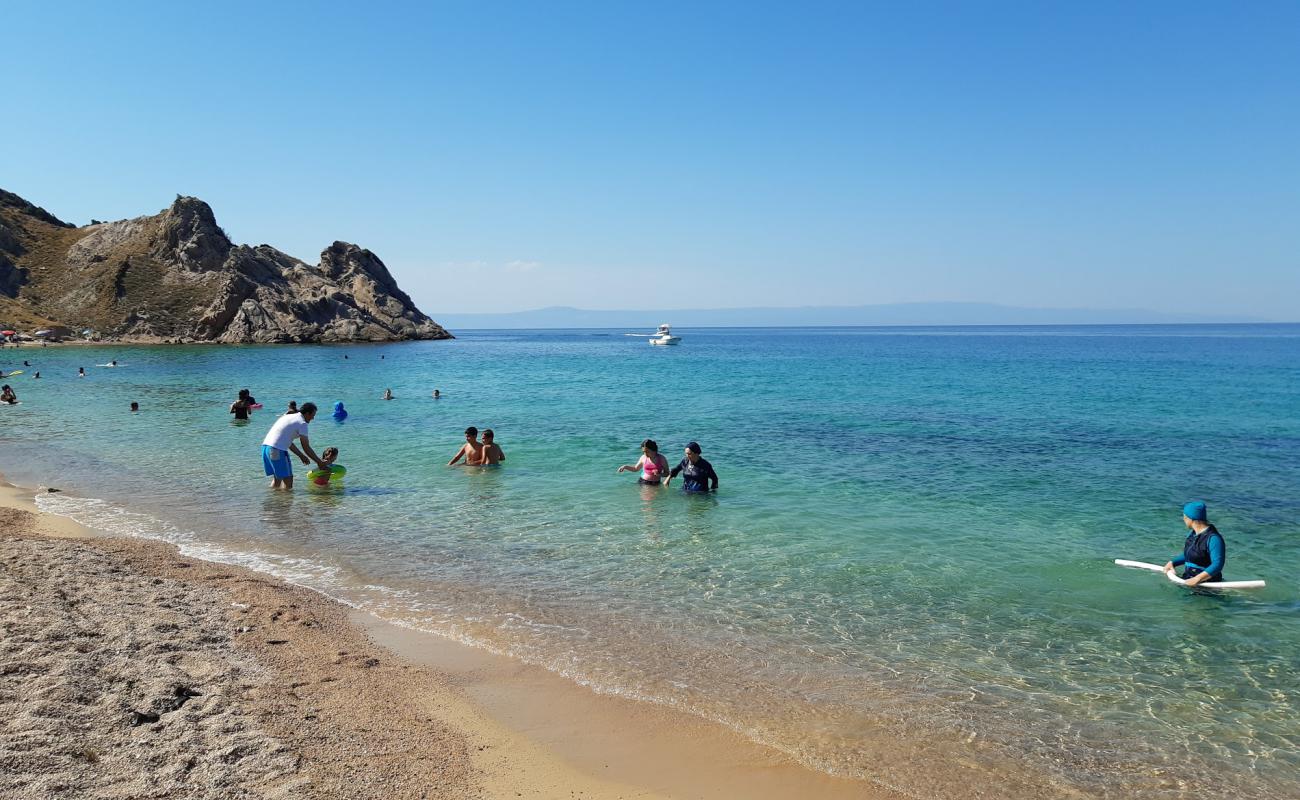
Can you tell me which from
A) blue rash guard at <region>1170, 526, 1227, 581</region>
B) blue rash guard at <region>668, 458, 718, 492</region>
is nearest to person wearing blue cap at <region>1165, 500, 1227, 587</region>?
blue rash guard at <region>1170, 526, 1227, 581</region>

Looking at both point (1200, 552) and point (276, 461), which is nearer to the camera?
point (1200, 552)

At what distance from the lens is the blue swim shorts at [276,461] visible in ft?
50.9

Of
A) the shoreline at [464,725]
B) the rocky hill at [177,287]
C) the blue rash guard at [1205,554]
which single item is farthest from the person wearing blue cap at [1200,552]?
the rocky hill at [177,287]

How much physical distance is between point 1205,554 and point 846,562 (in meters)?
4.49

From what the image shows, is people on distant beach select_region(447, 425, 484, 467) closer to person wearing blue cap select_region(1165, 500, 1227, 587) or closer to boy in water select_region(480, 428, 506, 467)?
boy in water select_region(480, 428, 506, 467)

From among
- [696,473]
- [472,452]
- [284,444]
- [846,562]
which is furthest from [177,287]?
[846,562]

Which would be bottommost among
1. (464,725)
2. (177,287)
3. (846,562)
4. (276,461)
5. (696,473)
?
(846,562)

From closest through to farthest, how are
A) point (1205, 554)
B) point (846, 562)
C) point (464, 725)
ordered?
point (464, 725)
point (1205, 554)
point (846, 562)

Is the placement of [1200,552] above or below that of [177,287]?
below

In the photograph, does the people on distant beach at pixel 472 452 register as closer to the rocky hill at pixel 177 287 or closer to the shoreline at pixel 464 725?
the shoreline at pixel 464 725

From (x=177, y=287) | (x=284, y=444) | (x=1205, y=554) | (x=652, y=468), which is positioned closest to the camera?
(x=1205, y=554)

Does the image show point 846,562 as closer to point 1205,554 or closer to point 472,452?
point 1205,554

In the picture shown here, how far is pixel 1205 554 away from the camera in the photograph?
9.90m

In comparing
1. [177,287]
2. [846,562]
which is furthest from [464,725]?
[177,287]
